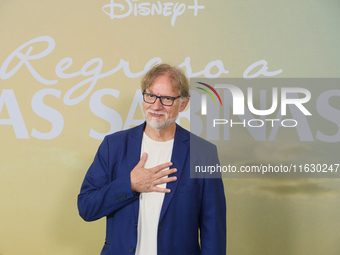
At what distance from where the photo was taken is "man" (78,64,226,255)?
194 centimetres

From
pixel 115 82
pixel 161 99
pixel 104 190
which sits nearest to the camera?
pixel 104 190

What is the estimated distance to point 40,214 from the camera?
10.6 ft

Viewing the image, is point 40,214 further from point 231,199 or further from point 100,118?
point 231,199

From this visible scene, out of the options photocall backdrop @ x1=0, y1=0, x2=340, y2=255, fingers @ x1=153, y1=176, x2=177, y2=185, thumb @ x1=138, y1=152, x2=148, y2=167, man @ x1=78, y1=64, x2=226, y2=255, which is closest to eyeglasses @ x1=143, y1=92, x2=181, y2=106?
man @ x1=78, y1=64, x2=226, y2=255

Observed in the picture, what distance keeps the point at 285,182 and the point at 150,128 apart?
158 centimetres

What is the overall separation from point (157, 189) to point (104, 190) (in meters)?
0.27

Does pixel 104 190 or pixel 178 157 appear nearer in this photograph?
pixel 104 190

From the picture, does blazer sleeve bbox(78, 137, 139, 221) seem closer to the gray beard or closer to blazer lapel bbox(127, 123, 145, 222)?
blazer lapel bbox(127, 123, 145, 222)

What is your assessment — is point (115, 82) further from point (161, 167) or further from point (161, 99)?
point (161, 167)

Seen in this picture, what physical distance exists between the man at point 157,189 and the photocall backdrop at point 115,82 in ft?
3.55

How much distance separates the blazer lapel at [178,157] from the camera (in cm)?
196

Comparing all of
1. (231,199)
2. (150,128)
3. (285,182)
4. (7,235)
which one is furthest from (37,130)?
(285,182)

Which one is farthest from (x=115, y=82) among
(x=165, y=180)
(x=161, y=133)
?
(x=165, y=180)

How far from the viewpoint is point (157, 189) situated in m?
1.95
